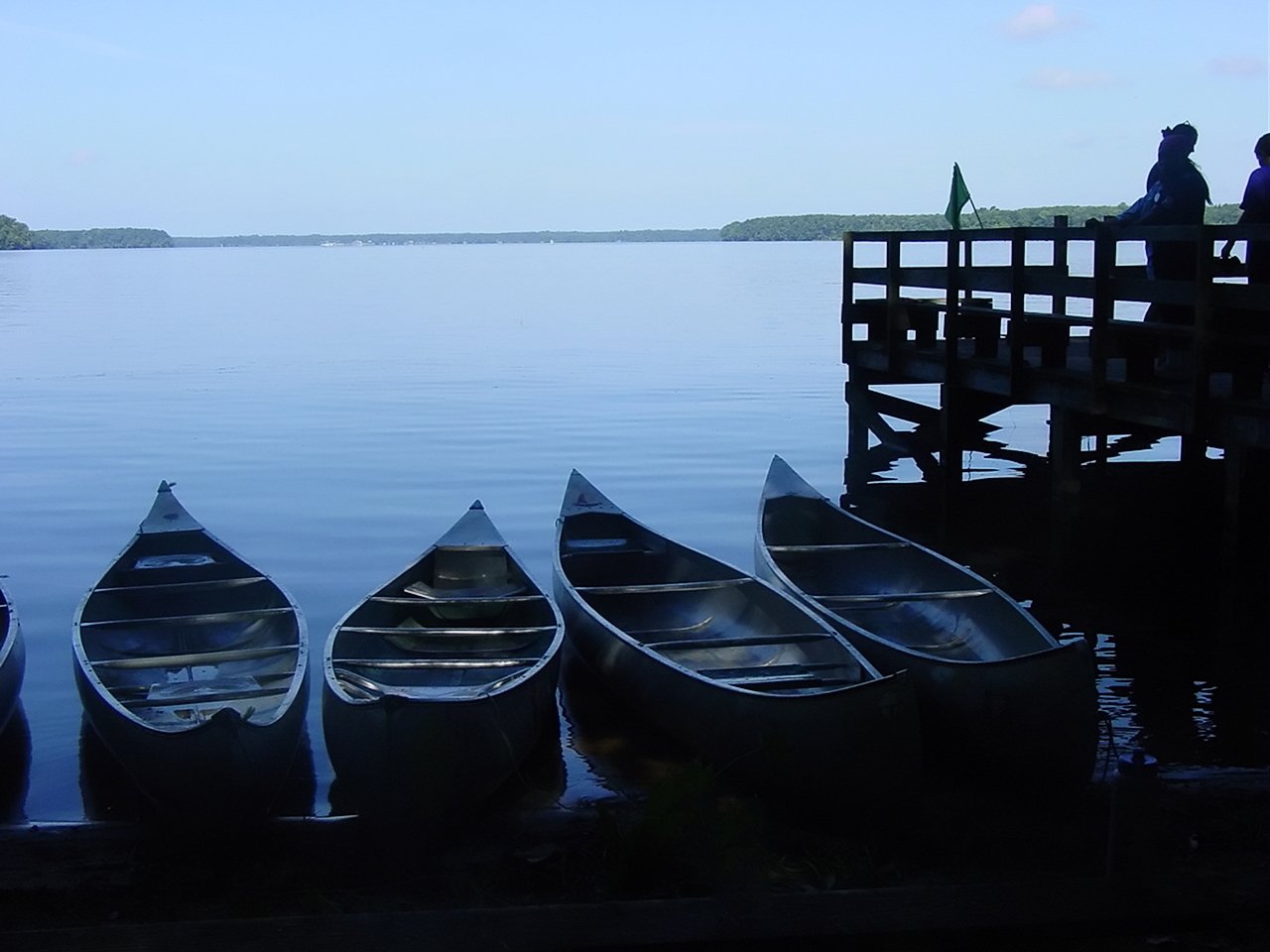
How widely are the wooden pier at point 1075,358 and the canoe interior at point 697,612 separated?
3.68 metres

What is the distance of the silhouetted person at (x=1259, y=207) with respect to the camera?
11.4 meters

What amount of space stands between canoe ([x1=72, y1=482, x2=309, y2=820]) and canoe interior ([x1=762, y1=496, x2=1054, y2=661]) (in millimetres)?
3675

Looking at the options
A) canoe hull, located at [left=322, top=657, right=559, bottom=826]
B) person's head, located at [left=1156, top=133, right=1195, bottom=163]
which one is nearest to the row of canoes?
canoe hull, located at [left=322, top=657, right=559, bottom=826]

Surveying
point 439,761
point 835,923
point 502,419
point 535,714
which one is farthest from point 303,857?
point 502,419

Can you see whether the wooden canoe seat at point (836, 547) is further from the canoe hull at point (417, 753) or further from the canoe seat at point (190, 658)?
the canoe hull at point (417, 753)

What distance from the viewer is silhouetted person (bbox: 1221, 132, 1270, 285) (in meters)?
11.4

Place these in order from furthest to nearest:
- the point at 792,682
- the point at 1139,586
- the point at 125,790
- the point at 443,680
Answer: the point at 1139,586 < the point at 443,680 < the point at 125,790 < the point at 792,682

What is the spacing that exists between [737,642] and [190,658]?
3.34m

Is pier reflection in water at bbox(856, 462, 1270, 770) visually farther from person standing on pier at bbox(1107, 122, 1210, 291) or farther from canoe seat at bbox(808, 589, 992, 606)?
person standing on pier at bbox(1107, 122, 1210, 291)

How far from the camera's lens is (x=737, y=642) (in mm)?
8891

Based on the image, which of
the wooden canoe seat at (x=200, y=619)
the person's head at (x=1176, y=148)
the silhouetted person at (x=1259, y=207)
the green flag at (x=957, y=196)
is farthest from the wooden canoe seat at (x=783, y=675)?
the green flag at (x=957, y=196)

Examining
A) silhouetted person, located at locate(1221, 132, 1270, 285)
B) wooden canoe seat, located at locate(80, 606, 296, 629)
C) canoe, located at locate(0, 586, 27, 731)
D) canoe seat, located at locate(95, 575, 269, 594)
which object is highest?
silhouetted person, located at locate(1221, 132, 1270, 285)

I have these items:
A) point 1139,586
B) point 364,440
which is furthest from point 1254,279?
point 364,440

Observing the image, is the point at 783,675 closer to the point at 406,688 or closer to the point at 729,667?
the point at 729,667
